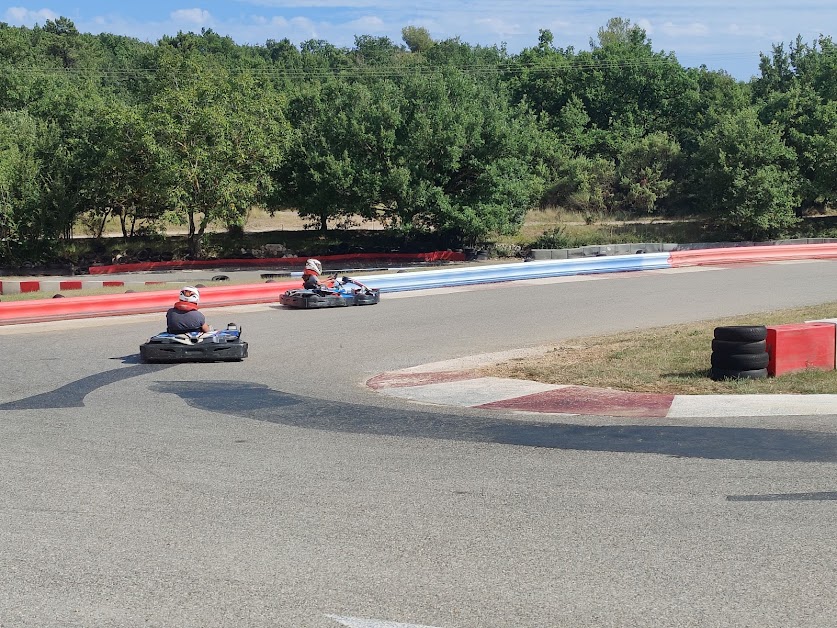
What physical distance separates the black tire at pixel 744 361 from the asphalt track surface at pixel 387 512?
84.4 inches

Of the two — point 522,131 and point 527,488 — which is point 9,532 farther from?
point 522,131

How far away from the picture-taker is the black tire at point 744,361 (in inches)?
462

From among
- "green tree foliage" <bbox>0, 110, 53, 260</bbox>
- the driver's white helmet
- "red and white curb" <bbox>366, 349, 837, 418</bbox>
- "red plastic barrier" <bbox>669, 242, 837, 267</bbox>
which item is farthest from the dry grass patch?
"green tree foliage" <bbox>0, 110, 53, 260</bbox>

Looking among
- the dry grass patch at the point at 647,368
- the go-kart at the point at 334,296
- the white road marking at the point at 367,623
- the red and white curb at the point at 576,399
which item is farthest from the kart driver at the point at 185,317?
the white road marking at the point at 367,623

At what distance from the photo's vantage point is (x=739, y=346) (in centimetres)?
1174

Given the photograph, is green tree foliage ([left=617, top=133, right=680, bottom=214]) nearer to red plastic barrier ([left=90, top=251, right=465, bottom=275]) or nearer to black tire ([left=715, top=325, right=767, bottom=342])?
red plastic barrier ([left=90, top=251, right=465, bottom=275])

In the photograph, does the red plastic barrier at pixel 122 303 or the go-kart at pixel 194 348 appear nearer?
the go-kart at pixel 194 348

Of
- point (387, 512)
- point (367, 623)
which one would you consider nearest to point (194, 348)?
point (387, 512)

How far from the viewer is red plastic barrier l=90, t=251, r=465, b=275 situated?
1615 inches

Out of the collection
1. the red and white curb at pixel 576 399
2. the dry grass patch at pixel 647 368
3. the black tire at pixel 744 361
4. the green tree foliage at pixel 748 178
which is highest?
the green tree foliage at pixel 748 178

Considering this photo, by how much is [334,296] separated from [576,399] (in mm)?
11177

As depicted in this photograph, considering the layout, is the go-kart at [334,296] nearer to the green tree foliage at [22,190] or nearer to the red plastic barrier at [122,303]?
the red plastic barrier at [122,303]

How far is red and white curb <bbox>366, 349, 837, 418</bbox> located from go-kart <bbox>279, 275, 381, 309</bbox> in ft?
27.6

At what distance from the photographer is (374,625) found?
4680 mm
